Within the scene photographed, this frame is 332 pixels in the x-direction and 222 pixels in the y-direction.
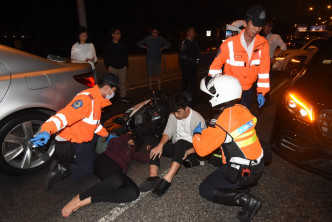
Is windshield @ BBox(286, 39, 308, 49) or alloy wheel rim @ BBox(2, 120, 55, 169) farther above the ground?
windshield @ BBox(286, 39, 308, 49)

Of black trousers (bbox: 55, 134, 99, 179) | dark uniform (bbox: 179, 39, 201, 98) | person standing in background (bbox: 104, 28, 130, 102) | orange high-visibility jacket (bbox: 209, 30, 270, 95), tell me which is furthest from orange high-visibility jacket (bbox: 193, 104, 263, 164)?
person standing in background (bbox: 104, 28, 130, 102)

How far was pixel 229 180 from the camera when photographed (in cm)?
237

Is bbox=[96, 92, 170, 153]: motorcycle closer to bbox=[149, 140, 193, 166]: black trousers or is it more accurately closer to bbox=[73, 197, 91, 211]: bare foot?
bbox=[149, 140, 193, 166]: black trousers

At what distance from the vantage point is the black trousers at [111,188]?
2551 millimetres

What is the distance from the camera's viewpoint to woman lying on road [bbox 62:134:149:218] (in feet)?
8.25

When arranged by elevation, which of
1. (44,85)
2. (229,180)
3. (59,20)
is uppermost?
(59,20)

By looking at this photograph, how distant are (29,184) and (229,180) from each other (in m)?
2.36

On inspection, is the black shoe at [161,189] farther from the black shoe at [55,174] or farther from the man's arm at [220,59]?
the man's arm at [220,59]

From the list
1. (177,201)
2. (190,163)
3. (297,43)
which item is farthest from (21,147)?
(297,43)

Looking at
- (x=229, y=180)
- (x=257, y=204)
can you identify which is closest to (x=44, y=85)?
(x=229, y=180)

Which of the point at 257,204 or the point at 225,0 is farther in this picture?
the point at 225,0

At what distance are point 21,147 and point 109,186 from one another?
1.35 meters

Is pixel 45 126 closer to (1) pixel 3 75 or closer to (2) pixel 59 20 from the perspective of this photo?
(1) pixel 3 75

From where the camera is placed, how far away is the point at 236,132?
2178 millimetres
